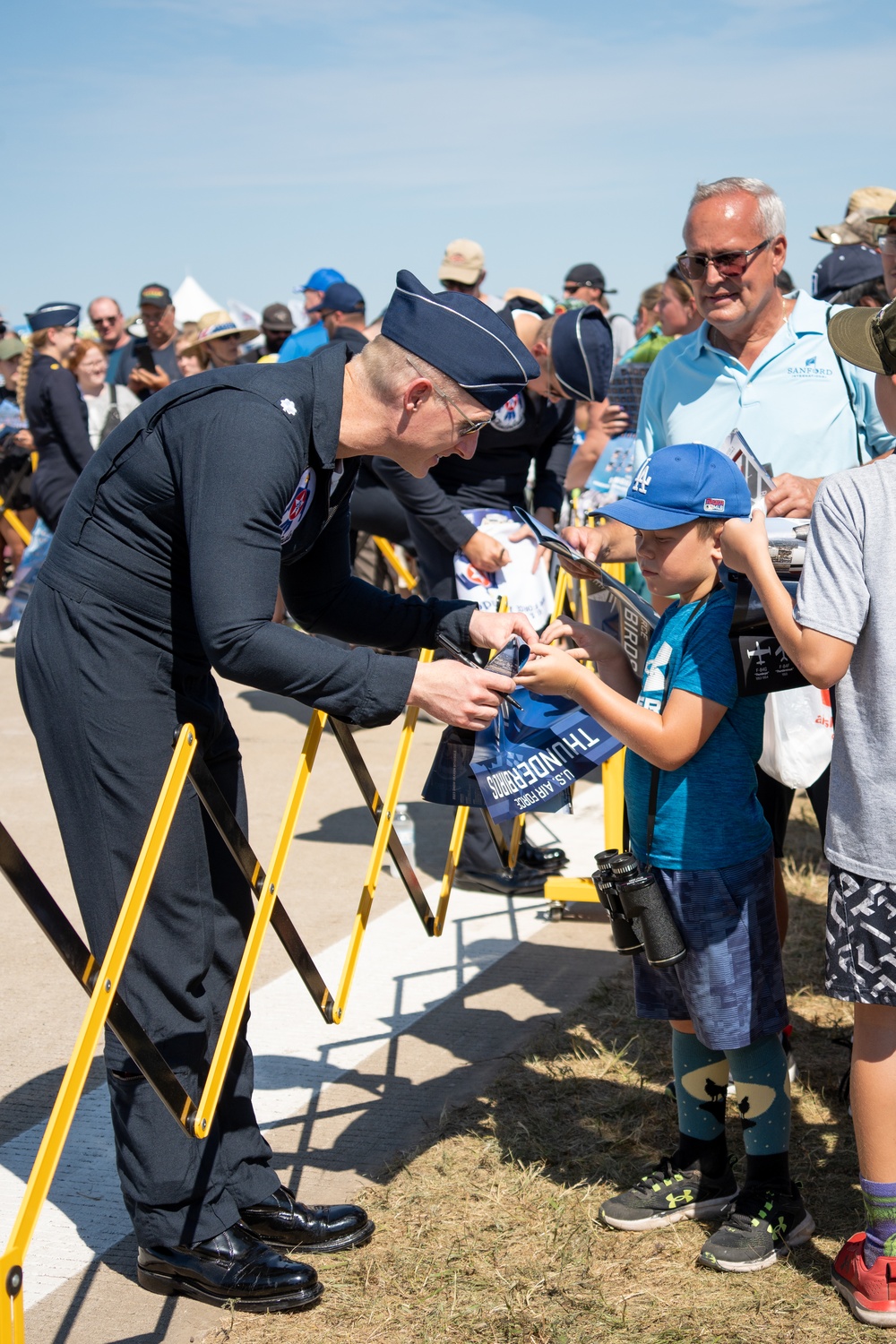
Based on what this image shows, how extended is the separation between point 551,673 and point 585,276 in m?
10.1

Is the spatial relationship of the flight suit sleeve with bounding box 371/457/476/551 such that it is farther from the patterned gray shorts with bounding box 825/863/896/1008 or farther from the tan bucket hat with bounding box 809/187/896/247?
the tan bucket hat with bounding box 809/187/896/247

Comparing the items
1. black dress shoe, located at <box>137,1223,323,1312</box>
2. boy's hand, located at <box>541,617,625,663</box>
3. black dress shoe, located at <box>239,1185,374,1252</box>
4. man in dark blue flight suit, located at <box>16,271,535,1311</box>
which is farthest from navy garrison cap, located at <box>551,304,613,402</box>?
black dress shoe, located at <box>137,1223,323,1312</box>

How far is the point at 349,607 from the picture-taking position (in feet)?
10.2

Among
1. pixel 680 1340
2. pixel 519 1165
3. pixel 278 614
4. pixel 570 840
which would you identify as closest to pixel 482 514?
pixel 570 840

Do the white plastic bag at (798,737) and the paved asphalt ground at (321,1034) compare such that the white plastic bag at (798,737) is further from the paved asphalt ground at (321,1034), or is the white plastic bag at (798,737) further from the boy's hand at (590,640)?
the paved asphalt ground at (321,1034)

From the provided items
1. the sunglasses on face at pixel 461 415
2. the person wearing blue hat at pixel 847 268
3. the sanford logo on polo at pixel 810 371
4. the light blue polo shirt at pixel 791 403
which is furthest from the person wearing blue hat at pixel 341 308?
the sunglasses on face at pixel 461 415

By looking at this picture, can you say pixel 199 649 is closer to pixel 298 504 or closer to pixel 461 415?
pixel 298 504

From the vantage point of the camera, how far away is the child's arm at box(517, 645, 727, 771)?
273 centimetres

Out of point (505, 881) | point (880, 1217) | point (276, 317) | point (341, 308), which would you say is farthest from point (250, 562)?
point (276, 317)

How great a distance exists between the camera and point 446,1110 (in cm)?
356

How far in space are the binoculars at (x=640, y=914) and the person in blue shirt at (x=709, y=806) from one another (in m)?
0.06

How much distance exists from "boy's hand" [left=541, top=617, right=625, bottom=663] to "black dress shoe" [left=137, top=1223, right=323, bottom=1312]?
5.00ft

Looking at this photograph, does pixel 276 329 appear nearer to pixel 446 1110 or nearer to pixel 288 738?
pixel 288 738

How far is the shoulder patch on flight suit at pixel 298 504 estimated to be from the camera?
8.34ft
